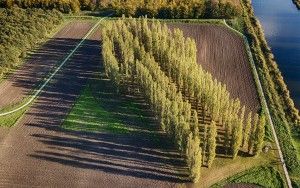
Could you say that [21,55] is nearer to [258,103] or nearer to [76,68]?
[76,68]

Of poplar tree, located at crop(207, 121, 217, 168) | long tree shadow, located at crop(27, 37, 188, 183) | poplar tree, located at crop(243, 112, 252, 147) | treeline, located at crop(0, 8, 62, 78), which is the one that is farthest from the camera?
treeline, located at crop(0, 8, 62, 78)

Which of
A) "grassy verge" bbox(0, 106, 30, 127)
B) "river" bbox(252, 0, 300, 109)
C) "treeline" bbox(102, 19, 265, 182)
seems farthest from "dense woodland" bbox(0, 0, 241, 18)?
"grassy verge" bbox(0, 106, 30, 127)

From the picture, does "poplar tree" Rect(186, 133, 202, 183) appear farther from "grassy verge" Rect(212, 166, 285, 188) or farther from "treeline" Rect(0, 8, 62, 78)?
"treeline" Rect(0, 8, 62, 78)

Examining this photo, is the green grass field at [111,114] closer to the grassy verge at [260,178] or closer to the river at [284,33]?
the grassy verge at [260,178]

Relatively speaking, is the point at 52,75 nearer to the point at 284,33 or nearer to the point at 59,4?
the point at 59,4

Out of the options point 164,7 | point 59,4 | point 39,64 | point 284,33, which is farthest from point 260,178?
point 59,4

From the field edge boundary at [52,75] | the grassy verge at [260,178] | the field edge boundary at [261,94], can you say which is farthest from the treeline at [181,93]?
the field edge boundary at [52,75]

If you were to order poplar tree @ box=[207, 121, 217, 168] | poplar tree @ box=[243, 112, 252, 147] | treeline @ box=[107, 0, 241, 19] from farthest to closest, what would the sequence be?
treeline @ box=[107, 0, 241, 19] < poplar tree @ box=[243, 112, 252, 147] < poplar tree @ box=[207, 121, 217, 168]

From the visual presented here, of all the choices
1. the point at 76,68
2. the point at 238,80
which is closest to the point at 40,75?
the point at 76,68
